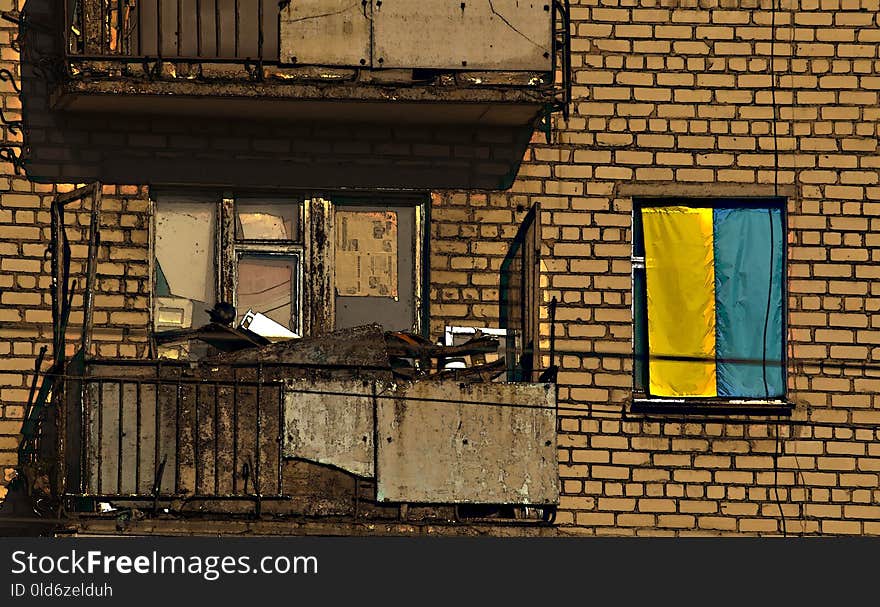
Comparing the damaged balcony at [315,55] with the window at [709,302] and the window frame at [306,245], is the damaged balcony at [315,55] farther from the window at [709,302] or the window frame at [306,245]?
the window at [709,302]

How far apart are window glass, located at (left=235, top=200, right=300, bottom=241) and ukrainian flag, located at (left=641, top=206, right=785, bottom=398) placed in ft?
8.40

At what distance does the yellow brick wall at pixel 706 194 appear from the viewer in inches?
763

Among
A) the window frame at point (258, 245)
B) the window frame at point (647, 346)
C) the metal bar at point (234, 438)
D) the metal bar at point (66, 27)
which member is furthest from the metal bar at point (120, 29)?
the window frame at point (647, 346)

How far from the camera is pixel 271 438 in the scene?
59.8ft

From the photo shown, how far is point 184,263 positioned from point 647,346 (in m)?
3.39

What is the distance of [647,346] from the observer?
64.2ft

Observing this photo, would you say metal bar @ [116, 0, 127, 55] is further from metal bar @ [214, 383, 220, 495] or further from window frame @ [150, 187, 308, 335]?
metal bar @ [214, 383, 220, 495]

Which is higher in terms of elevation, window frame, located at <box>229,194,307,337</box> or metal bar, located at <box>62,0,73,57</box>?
metal bar, located at <box>62,0,73,57</box>

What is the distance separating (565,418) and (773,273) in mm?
1865

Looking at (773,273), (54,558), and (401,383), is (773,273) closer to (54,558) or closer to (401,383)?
(401,383)

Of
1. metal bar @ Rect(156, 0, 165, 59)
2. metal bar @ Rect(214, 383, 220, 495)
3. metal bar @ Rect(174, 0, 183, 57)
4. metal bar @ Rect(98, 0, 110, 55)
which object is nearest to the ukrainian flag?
metal bar @ Rect(214, 383, 220, 495)

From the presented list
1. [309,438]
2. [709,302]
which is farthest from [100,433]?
[709,302]

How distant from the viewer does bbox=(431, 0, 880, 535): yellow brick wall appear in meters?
19.4

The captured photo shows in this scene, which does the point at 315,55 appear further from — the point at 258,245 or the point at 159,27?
the point at 258,245
